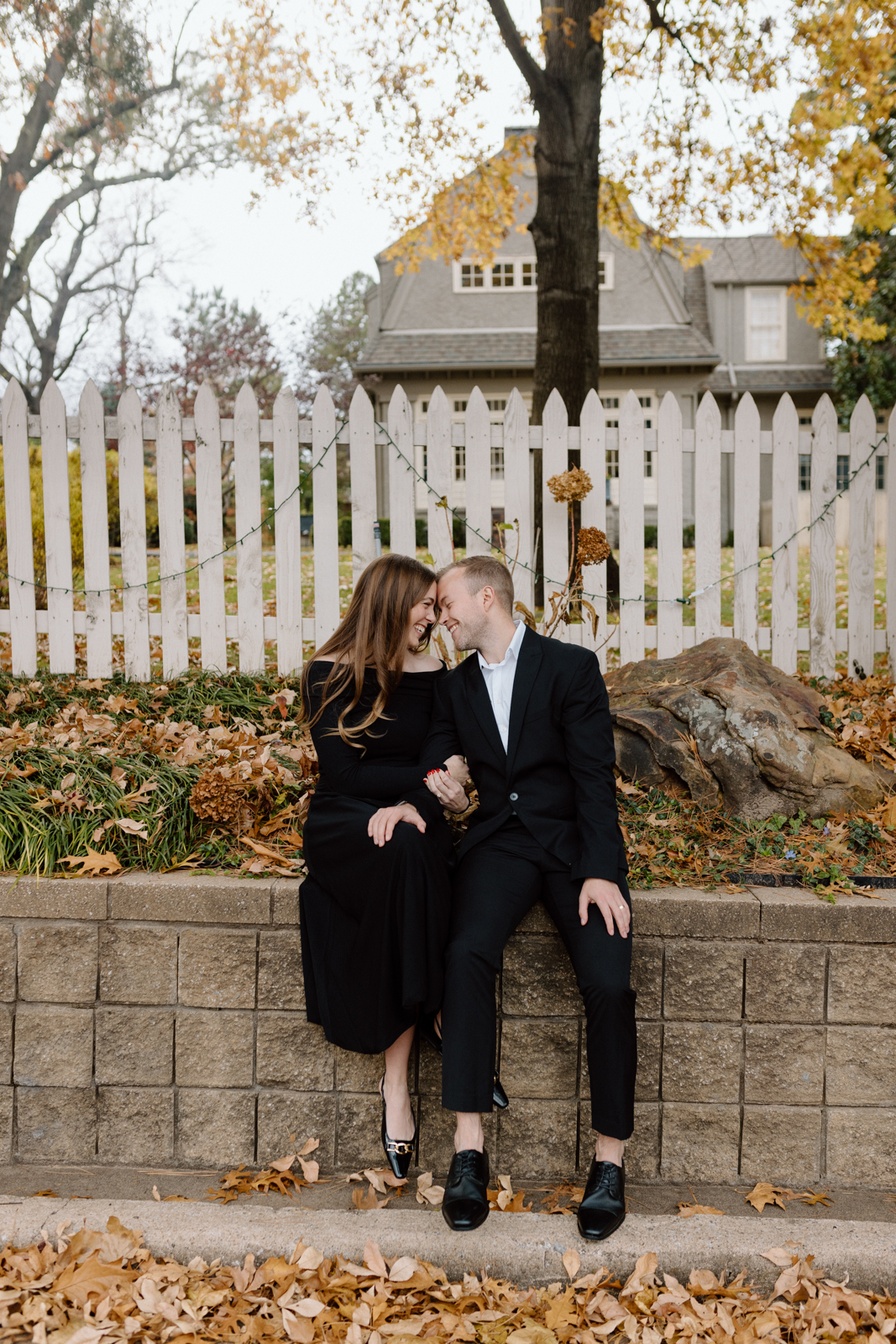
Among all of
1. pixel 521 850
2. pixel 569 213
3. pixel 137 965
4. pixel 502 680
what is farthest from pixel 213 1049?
pixel 569 213

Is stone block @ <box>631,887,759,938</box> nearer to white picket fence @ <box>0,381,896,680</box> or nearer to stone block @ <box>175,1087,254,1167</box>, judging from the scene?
stone block @ <box>175,1087,254,1167</box>

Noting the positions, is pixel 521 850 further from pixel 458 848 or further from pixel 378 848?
pixel 378 848

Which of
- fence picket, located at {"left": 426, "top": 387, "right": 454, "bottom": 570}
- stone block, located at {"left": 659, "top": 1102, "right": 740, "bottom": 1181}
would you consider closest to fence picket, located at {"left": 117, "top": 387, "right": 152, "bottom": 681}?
fence picket, located at {"left": 426, "top": 387, "right": 454, "bottom": 570}

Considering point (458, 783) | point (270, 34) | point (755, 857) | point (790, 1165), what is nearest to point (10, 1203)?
point (458, 783)

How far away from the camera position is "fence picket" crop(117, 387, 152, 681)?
5.22 meters

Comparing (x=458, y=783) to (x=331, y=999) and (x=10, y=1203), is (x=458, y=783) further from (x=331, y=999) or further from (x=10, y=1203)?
(x=10, y=1203)

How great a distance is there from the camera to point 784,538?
521 cm

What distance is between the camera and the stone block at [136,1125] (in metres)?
2.94

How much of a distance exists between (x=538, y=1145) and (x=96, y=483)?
400 centimetres

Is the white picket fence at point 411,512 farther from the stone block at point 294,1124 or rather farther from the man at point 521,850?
the stone block at point 294,1124

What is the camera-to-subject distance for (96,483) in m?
5.27

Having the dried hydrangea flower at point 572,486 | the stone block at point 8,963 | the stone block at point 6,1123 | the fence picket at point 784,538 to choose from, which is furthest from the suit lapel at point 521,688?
the fence picket at point 784,538

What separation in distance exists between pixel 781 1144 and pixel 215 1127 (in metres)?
1.65

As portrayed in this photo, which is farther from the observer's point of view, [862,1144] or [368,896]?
[862,1144]
